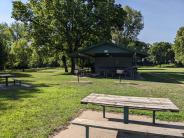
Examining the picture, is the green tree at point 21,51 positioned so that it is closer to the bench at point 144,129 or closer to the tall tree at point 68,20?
the tall tree at point 68,20

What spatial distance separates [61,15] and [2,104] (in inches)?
893

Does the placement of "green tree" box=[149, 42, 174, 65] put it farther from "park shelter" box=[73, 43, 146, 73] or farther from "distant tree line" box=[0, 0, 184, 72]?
"park shelter" box=[73, 43, 146, 73]

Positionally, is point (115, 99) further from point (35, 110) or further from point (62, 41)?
point (62, 41)

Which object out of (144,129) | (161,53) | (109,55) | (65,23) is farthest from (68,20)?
(161,53)

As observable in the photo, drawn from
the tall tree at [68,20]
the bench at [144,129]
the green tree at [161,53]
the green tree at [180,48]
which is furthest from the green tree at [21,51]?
the green tree at [161,53]

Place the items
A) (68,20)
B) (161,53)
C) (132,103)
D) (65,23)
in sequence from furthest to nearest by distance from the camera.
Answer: (161,53)
(65,23)
(68,20)
(132,103)

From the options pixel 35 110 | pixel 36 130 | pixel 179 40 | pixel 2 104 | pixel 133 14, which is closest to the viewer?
pixel 36 130

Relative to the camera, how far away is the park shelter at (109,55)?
26.6m

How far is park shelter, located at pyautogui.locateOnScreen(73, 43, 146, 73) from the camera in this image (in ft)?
87.1

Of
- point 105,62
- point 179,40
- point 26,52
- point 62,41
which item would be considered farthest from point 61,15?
point 179,40

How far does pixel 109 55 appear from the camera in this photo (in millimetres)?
28844

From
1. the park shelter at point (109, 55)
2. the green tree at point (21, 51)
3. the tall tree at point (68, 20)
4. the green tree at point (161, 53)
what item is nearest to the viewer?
the park shelter at point (109, 55)

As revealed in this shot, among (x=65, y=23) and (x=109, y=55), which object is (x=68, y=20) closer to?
(x=65, y=23)

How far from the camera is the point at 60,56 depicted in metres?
38.1
